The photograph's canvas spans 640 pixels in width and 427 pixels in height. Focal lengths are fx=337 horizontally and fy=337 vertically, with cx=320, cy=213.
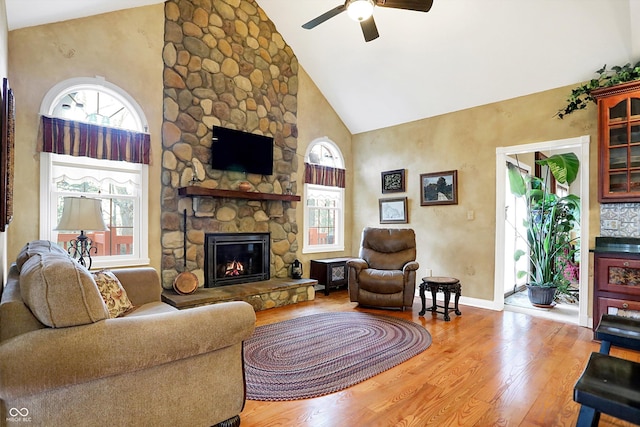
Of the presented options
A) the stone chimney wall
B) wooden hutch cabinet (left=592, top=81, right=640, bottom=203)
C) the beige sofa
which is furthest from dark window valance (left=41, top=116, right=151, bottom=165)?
wooden hutch cabinet (left=592, top=81, right=640, bottom=203)

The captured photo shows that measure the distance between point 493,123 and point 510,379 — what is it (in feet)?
11.2

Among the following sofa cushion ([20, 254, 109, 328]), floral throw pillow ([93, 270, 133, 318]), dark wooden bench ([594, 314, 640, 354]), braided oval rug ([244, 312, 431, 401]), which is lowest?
braided oval rug ([244, 312, 431, 401])

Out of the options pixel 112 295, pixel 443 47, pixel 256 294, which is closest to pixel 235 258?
pixel 256 294

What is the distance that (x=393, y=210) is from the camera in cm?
574

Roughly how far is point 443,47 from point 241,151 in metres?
3.01

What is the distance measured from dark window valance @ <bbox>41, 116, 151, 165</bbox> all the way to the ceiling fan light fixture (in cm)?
269

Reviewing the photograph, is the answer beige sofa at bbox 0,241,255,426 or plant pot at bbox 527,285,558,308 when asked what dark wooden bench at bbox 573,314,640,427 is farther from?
plant pot at bbox 527,285,558,308

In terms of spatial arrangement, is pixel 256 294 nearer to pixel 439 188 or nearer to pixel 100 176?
pixel 100 176

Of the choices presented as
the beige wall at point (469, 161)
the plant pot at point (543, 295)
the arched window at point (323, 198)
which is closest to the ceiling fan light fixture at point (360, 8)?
the beige wall at point (469, 161)

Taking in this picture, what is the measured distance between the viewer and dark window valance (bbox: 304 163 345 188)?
5.62 m

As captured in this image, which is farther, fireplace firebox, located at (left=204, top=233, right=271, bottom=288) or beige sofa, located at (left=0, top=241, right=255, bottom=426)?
fireplace firebox, located at (left=204, top=233, right=271, bottom=288)

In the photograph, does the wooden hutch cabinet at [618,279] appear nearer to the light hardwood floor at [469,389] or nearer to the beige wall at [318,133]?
the light hardwood floor at [469,389]

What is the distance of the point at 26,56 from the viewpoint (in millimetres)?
3254

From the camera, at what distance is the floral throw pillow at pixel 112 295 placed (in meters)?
2.41
